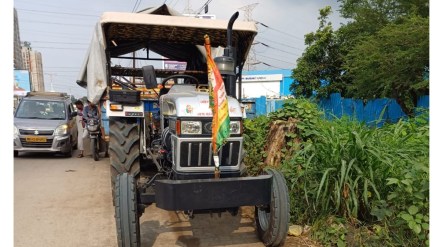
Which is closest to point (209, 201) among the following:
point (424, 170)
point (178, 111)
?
point (178, 111)

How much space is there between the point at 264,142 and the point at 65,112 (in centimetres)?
698

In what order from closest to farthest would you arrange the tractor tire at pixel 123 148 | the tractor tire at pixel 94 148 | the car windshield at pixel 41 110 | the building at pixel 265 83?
the tractor tire at pixel 123 148 → the tractor tire at pixel 94 148 → the car windshield at pixel 41 110 → the building at pixel 265 83

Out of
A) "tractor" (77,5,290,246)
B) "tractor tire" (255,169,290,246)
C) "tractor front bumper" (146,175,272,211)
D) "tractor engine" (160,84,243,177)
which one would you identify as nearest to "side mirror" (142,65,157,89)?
"tractor" (77,5,290,246)

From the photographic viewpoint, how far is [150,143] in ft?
17.8

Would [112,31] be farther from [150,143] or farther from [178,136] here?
[178,136]

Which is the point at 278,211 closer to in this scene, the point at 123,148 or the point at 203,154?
the point at 203,154

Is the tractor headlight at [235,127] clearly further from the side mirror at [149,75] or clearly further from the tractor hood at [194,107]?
the side mirror at [149,75]

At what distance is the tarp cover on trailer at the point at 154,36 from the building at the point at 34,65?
53732 mm

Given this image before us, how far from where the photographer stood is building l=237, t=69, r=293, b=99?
139ft

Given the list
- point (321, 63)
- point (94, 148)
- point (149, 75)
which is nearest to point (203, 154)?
point (149, 75)

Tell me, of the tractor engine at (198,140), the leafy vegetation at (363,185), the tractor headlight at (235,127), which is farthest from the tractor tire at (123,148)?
the leafy vegetation at (363,185)

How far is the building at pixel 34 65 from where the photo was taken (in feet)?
177

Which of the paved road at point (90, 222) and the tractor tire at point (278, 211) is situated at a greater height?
the tractor tire at point (278, 211)

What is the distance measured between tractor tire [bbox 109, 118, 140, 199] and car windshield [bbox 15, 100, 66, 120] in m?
6.15
